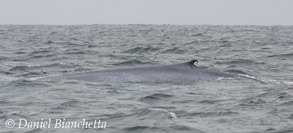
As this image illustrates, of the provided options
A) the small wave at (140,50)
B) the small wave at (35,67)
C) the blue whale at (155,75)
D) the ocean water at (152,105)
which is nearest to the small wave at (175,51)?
the small wave at (140,50)

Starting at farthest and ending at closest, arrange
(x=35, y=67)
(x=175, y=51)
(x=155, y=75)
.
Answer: (x=175, y=51), (x=35, y=67), (x=155, y=75)

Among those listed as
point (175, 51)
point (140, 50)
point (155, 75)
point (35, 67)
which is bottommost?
point (155, 75)

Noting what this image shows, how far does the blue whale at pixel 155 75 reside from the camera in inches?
529

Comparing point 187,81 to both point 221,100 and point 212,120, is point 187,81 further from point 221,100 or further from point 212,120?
point 212,120

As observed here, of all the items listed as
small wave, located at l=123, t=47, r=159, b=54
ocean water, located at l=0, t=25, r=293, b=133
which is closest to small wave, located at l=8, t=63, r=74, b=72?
ocean water, located at l=0, t=25, r=293, b=133

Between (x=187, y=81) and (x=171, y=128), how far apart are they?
5.01 metres

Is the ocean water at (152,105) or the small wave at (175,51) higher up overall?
the small wave at (175,51)

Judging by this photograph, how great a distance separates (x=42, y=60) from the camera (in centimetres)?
2173

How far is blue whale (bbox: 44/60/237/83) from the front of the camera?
13.4m

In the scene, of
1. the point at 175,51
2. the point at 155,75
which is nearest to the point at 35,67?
the point at 155,75

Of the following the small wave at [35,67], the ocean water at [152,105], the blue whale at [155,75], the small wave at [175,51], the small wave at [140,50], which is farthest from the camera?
the small wave at [140,50]

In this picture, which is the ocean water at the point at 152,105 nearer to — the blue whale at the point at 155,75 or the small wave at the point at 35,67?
the blue whale at the point at 155,75

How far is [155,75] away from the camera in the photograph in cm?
1355

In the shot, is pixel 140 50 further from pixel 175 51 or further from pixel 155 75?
pixel 155 75
